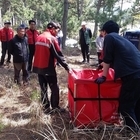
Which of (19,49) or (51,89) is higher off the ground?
(19,49)

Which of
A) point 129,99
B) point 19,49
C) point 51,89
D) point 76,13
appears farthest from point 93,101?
point 76,13

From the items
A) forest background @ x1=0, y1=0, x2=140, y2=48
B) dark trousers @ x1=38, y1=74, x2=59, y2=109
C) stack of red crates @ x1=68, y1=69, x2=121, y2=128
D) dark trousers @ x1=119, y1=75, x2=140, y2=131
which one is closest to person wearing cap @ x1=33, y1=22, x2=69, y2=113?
dark trousers @ x1=38, y1=74, x2=59, y2=109

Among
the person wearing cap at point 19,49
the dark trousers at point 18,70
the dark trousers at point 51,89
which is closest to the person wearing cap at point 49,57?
the dark trousers at point 51,89

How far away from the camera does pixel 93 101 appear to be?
12.5 ft

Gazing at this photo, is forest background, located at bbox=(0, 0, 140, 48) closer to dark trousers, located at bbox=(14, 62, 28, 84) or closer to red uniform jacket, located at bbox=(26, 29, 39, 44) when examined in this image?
red uniform jacket, located at bbox=(26, 29, 39, 44)

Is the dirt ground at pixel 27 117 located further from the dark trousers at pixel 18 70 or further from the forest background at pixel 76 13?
the forest background at pixel 76 13

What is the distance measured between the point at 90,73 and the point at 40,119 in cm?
117

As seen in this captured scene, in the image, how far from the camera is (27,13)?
2783 cm

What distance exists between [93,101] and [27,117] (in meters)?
1.35

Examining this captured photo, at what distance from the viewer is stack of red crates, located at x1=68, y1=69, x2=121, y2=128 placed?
147 inches

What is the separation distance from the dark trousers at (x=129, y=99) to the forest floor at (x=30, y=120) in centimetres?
28

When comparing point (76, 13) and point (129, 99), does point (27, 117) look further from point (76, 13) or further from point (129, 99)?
point (76, 13)

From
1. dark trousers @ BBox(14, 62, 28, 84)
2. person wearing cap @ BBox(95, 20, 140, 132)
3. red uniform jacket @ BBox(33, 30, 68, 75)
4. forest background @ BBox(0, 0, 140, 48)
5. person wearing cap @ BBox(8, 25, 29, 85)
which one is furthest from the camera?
forest background @ BBox(0, 0, 140, 48)

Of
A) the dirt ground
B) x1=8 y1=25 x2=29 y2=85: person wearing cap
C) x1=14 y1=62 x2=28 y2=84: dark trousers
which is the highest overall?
x1=8 y1=25 x2=29 y2=85: person wearing cap
